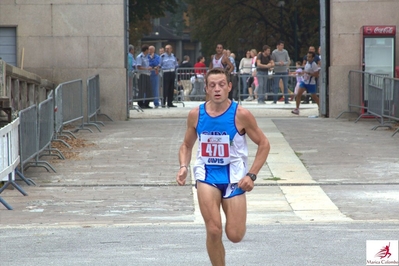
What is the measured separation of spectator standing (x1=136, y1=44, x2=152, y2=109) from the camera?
27.8m

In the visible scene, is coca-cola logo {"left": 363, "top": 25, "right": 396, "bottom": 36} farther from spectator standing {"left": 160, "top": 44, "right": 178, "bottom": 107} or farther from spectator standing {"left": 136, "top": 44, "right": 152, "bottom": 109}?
spectator standing {"left": 136, "top": 44, "right": 152, "bottom": 109}

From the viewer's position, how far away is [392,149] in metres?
16.4

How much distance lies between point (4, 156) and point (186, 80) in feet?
74.7

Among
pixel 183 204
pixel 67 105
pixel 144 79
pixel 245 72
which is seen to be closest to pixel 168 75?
pixel 144 79

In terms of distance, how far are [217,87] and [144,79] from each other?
20.9 m

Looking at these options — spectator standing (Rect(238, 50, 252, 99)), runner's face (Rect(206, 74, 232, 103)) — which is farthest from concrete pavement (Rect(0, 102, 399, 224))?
spectator standing (Rect(238, 50, 252, 99))

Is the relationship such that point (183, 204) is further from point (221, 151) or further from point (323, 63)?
point (323, 63)

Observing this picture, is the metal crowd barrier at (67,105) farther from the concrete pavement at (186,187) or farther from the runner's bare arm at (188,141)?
the runner's bare arm at (188,141)

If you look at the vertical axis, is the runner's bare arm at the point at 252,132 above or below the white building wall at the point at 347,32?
below

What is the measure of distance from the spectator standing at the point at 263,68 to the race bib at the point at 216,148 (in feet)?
75.1

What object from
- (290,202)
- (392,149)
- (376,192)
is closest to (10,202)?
A: (290,202)

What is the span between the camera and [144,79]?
27.9 meters

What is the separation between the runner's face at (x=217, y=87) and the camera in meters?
7.12

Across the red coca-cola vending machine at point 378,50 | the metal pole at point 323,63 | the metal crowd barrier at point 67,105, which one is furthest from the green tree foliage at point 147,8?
the metal crowd barrier at point 67,105
